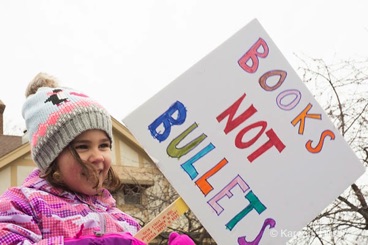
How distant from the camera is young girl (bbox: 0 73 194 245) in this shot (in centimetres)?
177

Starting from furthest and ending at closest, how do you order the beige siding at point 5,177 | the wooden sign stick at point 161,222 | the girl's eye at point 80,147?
the beige siding at point 5,177, the girl's eye at point 80,147, the wooden sign stick at point 161,222

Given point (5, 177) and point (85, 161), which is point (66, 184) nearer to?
point (85, 161)

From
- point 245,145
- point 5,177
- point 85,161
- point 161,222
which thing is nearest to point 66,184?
point 85,161

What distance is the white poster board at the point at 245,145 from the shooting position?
2.00 meters

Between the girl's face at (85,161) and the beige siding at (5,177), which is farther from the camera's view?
the beige siding at (5,177)

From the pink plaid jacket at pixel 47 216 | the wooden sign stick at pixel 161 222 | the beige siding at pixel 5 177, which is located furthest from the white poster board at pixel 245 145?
the beige siding at pixel 5 177

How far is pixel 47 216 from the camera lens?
1.81m

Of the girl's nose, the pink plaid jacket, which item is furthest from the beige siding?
the girl's nose

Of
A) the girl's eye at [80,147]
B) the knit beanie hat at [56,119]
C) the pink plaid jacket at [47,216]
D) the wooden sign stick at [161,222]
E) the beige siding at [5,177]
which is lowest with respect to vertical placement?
the wooden sign stick at [161,222]

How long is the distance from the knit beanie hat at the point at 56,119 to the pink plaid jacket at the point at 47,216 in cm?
10

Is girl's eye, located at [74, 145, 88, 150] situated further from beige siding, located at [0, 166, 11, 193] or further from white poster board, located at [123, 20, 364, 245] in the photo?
beige siding, located at [0, 166, 11, 193]

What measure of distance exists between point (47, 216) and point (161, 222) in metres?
0.35

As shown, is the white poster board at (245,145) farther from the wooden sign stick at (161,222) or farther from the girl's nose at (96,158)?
the girl's nose at (96,158)

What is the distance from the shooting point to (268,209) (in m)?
2.01
